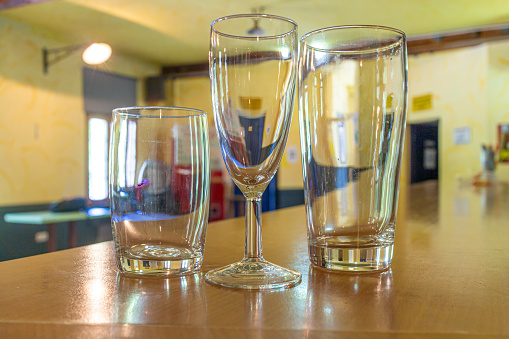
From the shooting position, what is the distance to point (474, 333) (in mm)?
193

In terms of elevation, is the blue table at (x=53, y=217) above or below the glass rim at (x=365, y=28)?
below

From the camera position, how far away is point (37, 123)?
4484mm

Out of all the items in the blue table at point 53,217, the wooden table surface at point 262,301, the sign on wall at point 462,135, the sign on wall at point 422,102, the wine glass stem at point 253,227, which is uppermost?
the sign on wall at point 422,102

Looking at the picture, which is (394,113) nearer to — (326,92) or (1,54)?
(326,92)

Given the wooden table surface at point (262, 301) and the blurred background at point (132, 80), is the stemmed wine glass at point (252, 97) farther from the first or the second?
the blurred background at point (132, 80)

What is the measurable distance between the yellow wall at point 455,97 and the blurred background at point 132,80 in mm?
11

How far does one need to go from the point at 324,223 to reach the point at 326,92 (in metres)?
0.09

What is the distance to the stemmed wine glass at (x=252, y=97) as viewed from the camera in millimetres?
299

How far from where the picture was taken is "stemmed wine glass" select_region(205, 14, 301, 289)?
0.30 m

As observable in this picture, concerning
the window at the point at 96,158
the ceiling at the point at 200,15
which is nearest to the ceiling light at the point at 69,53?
the ceiling at the point at 200,15

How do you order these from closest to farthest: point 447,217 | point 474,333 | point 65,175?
point 474,333, point 447,217, point 65,175

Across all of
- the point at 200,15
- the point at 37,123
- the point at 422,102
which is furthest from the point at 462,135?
the point at 37,123

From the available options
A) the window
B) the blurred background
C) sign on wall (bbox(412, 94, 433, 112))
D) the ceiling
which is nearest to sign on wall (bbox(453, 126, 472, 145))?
the blurred background

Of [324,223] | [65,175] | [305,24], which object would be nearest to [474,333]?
[324,223]
